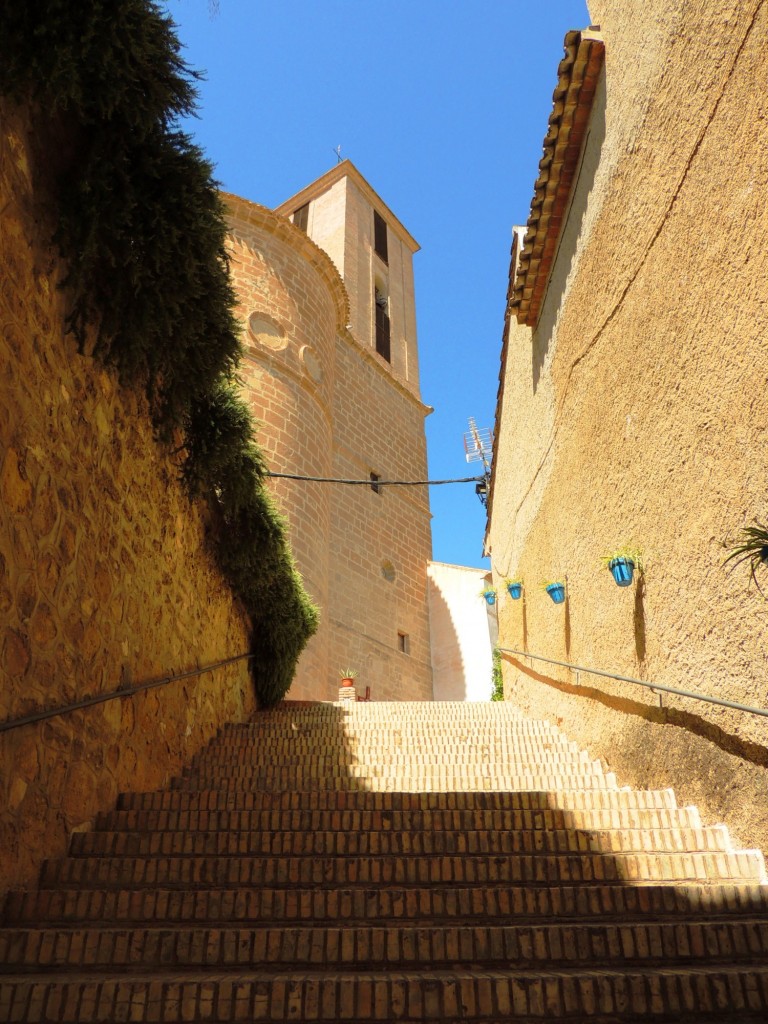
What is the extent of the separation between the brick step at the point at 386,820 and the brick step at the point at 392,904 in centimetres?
73

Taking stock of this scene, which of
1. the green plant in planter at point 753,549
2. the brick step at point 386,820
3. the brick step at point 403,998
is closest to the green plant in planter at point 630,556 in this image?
the green plant in planter at point 753,549

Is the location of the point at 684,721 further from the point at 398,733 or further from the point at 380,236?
the point at 380,236

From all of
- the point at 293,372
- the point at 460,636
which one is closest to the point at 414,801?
the point at 293,372

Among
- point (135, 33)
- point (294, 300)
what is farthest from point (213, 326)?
point (294, 300)

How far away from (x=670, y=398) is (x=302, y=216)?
67.2ft

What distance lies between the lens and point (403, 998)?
2.30 meters

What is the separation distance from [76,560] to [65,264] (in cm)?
143

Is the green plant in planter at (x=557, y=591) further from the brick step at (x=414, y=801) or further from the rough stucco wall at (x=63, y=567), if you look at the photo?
the rough stucco wall at (x=63, y=567)

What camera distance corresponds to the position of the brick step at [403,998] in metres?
2.26

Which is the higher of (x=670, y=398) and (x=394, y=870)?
(x=670, y=398)

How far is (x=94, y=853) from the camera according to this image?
348 centimetres

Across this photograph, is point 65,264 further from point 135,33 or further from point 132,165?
point 135,33

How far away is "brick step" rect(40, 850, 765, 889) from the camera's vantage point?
10.6 feet

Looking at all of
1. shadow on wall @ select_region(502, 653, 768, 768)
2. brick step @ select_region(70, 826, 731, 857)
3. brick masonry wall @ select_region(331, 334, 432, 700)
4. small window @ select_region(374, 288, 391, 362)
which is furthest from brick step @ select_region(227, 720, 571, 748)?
small window @ select_region(374, 288, 391, 362)
